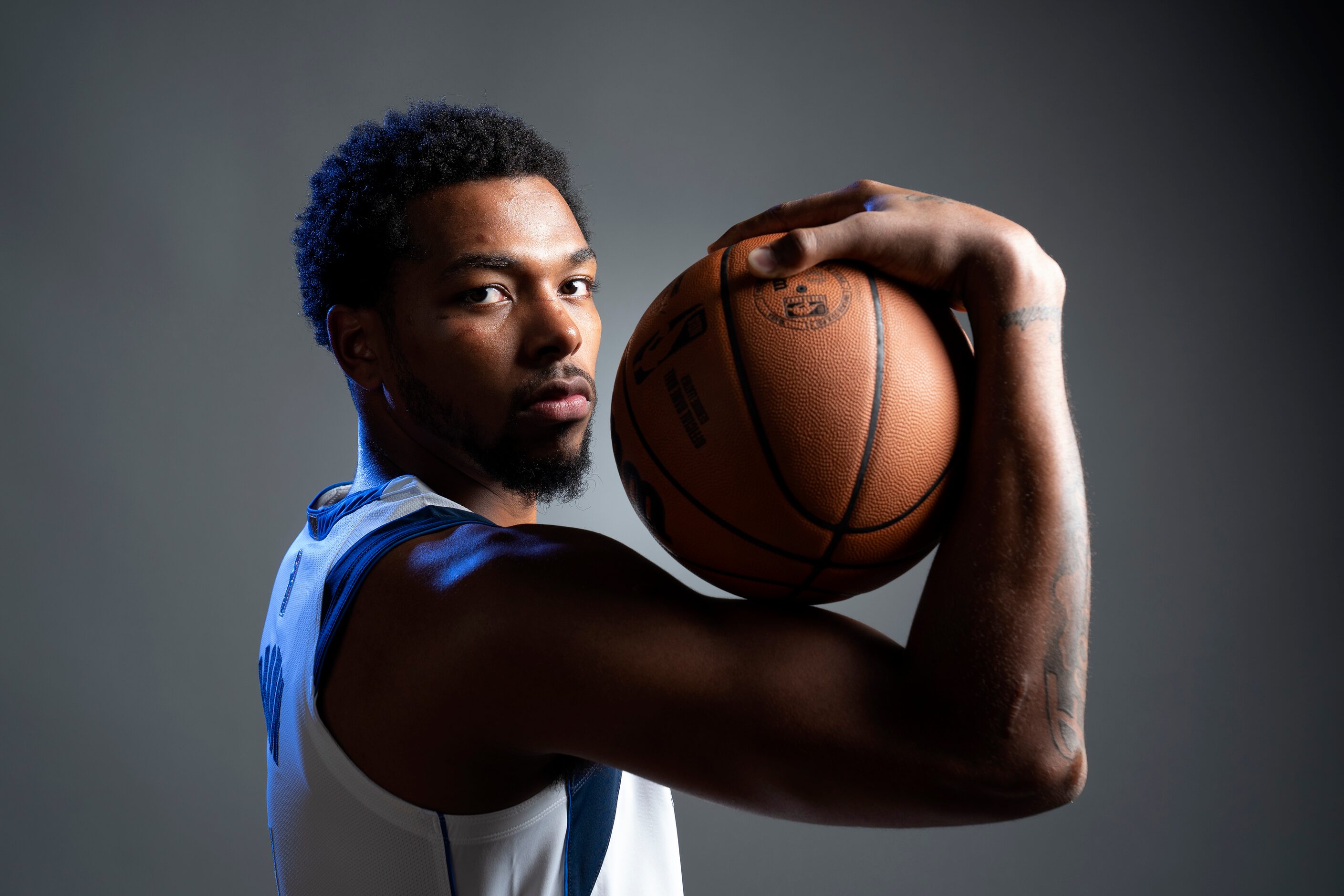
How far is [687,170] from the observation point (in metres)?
3.01

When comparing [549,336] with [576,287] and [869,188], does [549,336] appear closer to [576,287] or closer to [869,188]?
[576,287]

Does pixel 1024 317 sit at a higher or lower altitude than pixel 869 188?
lower

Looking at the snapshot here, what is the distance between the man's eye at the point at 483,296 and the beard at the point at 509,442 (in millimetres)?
126

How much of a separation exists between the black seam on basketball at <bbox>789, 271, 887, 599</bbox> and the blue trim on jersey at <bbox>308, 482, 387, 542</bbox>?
24.3 inches

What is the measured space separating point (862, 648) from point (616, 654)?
21cm

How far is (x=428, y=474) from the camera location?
128 cm

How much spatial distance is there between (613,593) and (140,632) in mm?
2347

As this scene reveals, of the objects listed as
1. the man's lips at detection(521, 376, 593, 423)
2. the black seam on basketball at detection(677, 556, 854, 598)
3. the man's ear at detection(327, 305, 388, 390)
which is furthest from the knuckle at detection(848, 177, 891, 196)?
the man's ear at detection(327, 305, 388, 390)

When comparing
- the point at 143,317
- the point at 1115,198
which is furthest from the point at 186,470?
the point at 1115,198

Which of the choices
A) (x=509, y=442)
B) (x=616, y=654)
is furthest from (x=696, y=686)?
(x=509, y=442)

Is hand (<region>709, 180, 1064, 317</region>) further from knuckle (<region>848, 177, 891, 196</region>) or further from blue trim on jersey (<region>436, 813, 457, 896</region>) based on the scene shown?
blue trim on jersey (<region>436, 813, 457, 896</region>)

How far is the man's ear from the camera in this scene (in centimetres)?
132

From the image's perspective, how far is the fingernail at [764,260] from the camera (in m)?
0.77

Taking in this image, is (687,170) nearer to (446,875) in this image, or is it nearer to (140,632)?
(140,632)
